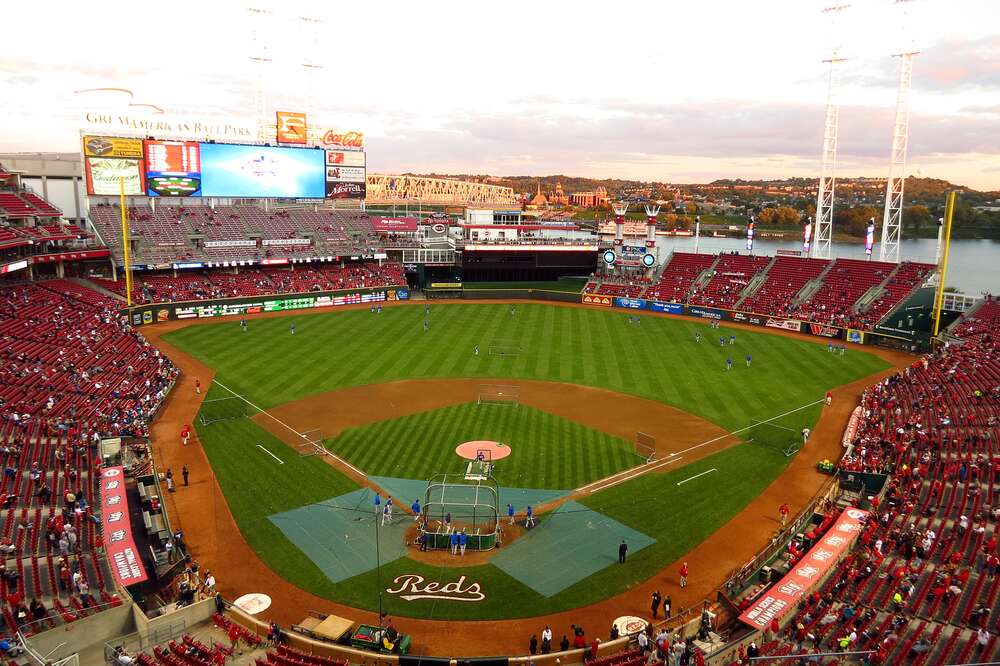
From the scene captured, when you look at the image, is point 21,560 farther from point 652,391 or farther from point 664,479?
point 652,391

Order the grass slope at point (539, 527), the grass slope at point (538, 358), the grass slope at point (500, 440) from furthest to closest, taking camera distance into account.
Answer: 1. the grass slope at point (538, 358)
2. the grass slope at point (500, 440)
3. the grass slope at point (539, 527)

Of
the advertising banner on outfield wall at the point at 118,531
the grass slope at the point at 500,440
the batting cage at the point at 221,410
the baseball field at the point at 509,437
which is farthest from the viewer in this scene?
the batting cage at the point at 221,410

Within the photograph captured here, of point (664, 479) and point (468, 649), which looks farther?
point (664, 479)

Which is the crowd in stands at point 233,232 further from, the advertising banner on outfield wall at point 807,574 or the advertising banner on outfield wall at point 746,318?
the advertising banner on outfield wall at point 807,574

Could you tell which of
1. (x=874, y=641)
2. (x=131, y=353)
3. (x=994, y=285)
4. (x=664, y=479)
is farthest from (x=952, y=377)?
(x=994, y=285)

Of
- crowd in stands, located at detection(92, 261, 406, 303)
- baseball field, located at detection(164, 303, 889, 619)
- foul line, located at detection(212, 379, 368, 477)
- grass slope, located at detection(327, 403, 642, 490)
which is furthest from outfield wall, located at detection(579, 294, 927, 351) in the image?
foul line, located at detection(212, 379, 368, 477)

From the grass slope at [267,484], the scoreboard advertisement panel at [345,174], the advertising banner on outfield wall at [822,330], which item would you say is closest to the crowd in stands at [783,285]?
the advertising banner on outfield wall at [822,330]

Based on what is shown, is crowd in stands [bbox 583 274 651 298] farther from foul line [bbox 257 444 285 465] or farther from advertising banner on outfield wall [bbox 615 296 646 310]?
→ foul line [bbox 257 444 285 465]
